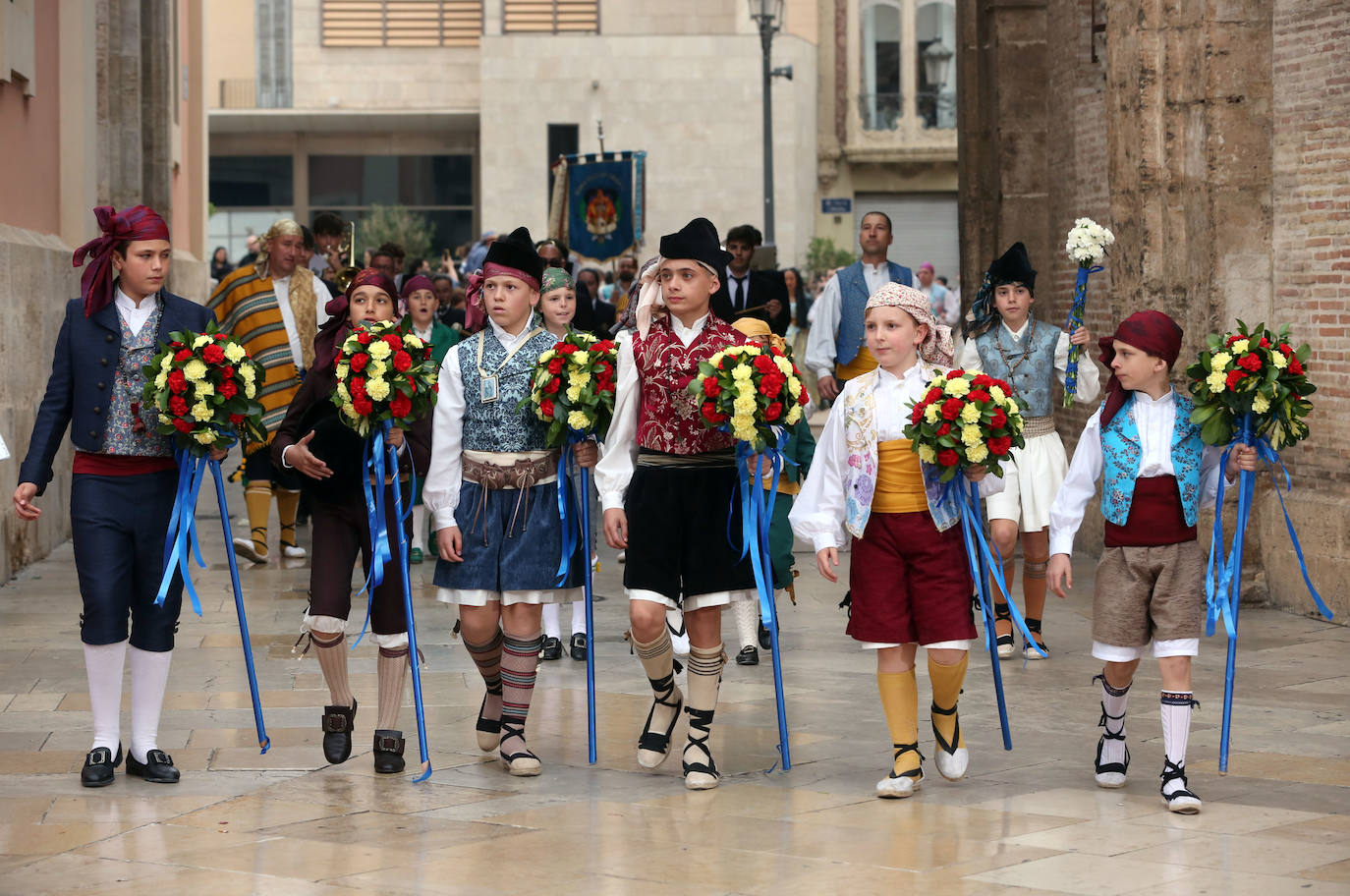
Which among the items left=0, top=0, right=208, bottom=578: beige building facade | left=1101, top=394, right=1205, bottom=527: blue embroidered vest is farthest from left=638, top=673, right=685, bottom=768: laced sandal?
left=0, top=0, right=208, bottom=578: beige building facade

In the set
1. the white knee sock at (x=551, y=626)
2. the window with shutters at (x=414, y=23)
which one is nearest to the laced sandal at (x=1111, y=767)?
the white knee sock at (x=551, y=626)

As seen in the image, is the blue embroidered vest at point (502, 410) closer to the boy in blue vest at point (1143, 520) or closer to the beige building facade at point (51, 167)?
the boy in blue vest at point (1143, 520)

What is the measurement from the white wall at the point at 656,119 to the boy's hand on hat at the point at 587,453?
3759 cm

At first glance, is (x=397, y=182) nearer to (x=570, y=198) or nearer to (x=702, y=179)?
(x=702, y=179)

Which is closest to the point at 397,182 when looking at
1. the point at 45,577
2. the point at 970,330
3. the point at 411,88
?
the point at 411,88

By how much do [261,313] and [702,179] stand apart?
33.4 metres

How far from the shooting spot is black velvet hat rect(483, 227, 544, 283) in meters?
7.25

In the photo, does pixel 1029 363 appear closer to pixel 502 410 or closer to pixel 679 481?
pixel 679 481

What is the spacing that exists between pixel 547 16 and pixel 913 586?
4154cm

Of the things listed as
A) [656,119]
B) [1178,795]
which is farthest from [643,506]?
[656,119]

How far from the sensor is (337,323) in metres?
7.83

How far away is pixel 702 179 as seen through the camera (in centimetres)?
4525

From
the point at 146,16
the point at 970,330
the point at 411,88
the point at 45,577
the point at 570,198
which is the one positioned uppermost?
the point at 411,88

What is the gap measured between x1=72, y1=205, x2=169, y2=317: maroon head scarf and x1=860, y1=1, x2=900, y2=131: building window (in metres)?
42.6
